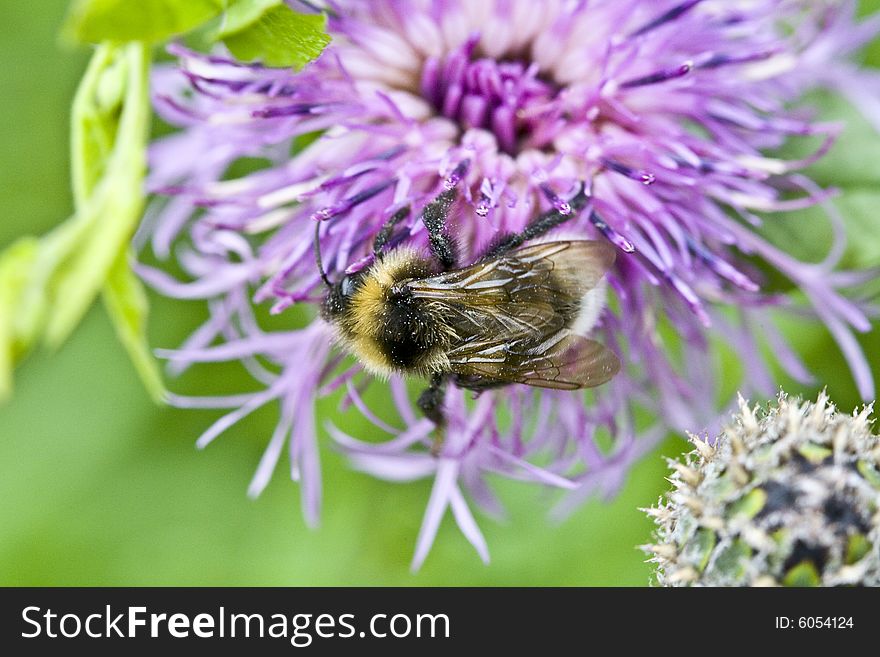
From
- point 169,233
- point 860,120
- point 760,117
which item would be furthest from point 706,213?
point 169,233

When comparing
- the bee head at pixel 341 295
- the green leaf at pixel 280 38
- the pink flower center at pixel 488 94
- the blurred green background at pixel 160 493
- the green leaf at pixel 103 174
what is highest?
the green leaf at pixel 280 38

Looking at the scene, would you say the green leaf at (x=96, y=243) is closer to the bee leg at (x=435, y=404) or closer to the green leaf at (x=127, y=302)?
the green leaf at (x=127, y=302)

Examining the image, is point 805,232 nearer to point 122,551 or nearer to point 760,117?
point 760,117

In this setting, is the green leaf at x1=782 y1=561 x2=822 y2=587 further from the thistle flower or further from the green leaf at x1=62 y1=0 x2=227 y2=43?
the green leaf at x1=62 y1=0 x2=227 y2=43

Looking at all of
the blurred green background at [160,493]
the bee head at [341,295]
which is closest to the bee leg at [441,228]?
the bee head at [341,295]

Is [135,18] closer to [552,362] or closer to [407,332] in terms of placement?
[407,332]

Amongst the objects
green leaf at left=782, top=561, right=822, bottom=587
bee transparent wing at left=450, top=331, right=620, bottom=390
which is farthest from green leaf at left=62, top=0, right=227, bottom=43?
green leaf at left=782, top=561, right=822, bottom=587

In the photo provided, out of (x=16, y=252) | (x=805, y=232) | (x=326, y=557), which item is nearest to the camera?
(x=16, y=252)
